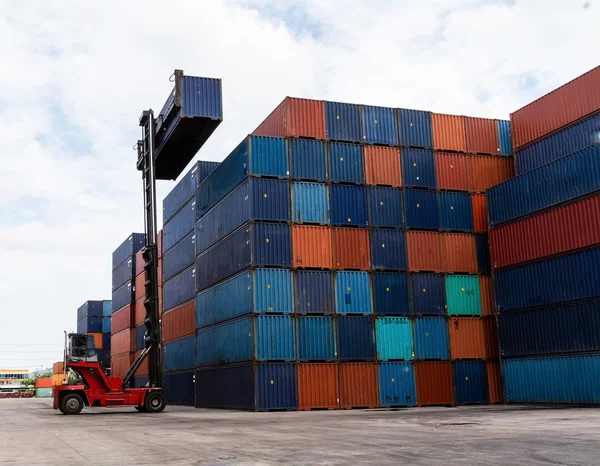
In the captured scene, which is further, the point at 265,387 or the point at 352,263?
the point at 352,263

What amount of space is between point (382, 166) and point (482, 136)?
6868 mm

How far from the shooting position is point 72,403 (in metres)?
31.6

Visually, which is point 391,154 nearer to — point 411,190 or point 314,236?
point 411,190

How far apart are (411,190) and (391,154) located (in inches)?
84.1

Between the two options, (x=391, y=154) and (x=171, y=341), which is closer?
(x=391, y=154)

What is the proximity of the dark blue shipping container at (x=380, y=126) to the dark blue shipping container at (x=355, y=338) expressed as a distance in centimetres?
921

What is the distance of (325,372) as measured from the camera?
30.7 meters

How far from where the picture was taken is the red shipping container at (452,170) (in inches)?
1387

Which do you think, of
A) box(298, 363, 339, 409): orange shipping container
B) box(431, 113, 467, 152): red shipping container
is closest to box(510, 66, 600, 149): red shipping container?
box(431, 113, 467, 152): red shipping container

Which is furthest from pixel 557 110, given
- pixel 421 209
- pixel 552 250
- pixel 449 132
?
pixel 421 209

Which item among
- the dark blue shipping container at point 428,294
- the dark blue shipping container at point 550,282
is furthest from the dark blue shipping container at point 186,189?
the dark blue shipping container at point 550,282

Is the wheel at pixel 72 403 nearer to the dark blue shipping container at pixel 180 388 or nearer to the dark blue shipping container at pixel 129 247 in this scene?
the dark blue shipping container at pixel 180 388

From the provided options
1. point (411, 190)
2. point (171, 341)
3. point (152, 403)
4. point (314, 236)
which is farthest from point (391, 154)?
point (171, 341)

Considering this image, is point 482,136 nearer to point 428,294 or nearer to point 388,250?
point 388,250
